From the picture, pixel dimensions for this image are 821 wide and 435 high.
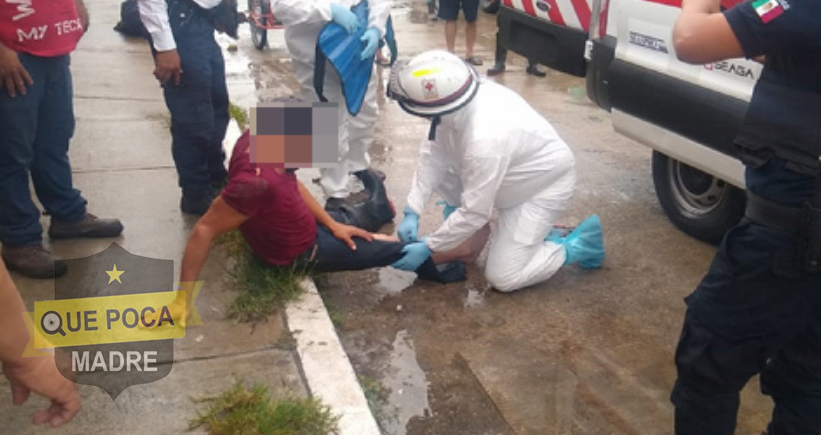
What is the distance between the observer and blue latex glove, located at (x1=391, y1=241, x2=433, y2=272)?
3719mm

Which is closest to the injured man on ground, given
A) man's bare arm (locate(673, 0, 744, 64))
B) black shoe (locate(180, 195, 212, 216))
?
black shoe (locate(180, 195, 212, 216))

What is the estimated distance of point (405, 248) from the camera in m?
3.72

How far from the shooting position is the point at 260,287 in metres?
3.46

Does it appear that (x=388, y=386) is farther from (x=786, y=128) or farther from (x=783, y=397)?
(x=786, y=128)

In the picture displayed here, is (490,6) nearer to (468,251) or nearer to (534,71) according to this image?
(534,71)

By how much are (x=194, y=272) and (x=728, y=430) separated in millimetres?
1896

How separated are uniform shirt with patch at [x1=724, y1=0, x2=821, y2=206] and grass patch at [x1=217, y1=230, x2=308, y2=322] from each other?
1908 mm

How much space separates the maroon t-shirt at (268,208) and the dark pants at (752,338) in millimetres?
1619

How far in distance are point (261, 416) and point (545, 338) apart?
52.4 inches

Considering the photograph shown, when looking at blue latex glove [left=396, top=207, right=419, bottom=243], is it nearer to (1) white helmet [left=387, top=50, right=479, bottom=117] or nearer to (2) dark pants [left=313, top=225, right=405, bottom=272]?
(2) dark pants [left=313, top=225, right=405, bottom=272]

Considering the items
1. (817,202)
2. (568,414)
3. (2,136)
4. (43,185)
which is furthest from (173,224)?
(817,202)

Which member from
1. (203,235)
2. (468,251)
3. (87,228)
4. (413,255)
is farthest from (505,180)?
(87,228)

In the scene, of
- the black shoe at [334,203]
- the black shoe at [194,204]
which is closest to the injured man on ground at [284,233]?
the black shoe at [194,204]

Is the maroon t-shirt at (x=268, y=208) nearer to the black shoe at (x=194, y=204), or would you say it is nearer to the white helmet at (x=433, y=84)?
the white helmet at (x=433, y=84)
